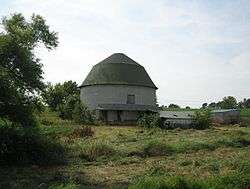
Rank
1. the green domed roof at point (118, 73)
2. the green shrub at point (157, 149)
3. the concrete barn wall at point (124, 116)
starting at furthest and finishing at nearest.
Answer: the green domed roof at point (118, 73) < the concrete barn wall at point (124, 116) < the green shrub at point (157, 149)

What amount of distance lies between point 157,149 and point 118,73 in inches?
1260

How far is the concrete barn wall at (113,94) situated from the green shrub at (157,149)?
98.2ft

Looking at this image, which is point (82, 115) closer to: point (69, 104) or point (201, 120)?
point (69, 104)

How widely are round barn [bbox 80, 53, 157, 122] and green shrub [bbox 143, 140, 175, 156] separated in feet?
95.4

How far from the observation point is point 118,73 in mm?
54031

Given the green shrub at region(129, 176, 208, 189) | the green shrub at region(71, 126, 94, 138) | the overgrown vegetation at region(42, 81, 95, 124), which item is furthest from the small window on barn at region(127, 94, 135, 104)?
the green shrub at region(129, 176, 208, 189)

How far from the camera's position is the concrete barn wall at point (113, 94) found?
5303 centimetres

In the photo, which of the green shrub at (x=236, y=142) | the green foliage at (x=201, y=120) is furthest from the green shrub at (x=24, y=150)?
the green foliage at (x=201, y=120)

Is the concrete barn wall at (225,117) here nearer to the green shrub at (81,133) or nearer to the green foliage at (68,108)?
the green foliage at (68,108)

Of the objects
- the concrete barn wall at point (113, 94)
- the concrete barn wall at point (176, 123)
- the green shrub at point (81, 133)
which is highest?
the concrete barn wall at point (113, 94)

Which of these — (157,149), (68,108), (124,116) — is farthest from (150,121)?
(157,149)

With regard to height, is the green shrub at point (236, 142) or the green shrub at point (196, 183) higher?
the green shrub at point (236, 142)

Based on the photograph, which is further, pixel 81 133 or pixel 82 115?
pixel 82 115

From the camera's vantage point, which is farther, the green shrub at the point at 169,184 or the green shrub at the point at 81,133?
the green shrub at the point at 81,133
